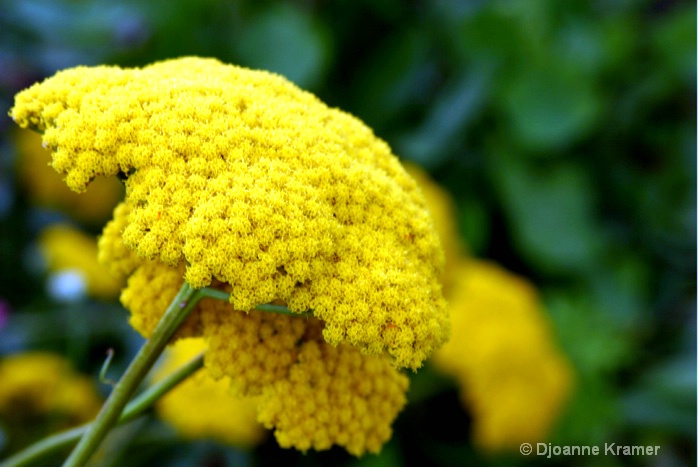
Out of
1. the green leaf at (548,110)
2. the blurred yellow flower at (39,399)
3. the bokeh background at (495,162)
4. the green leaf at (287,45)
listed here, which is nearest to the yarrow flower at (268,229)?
the blurred yellow flower at (39,399)

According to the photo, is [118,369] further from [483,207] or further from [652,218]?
[652,218]

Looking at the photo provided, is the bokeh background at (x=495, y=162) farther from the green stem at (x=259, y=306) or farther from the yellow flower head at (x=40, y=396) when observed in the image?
the green stem at (x=259, y=306)

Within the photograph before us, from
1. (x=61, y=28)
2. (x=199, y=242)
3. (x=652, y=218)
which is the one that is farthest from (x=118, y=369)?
(x=652, y=218)

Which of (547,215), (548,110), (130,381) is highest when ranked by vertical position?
(548,110)

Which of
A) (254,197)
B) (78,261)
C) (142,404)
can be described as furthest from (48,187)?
(254,197)

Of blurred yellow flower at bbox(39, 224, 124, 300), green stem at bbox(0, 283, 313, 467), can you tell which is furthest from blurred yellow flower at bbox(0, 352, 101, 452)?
green stem at bbox(0, 283, 313, 467)

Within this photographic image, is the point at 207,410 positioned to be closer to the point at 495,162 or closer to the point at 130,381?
the point at 130,381

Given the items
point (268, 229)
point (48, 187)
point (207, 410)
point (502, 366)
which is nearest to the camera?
point (268, 229)
